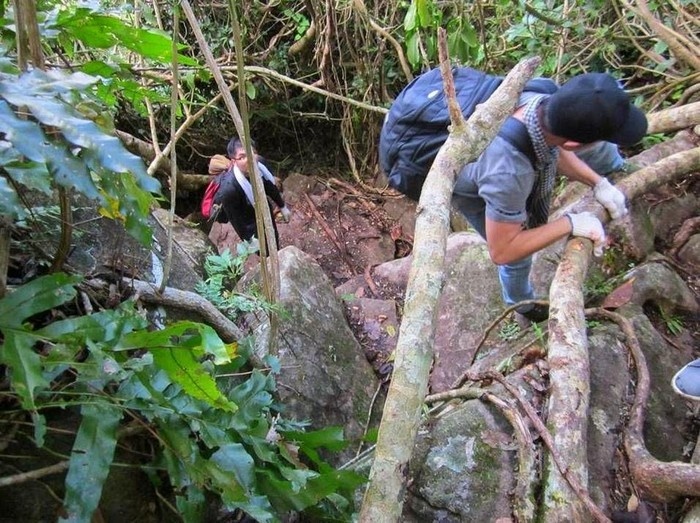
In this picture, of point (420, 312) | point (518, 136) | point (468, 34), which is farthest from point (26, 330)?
point (468, 34)

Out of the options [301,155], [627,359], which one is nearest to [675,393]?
[627,359]

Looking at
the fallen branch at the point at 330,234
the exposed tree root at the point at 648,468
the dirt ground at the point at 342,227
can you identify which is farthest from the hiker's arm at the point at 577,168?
the fallen branch at the point at 330,234

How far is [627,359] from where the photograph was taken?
247 centimetres

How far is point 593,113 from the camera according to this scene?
6.89 feet

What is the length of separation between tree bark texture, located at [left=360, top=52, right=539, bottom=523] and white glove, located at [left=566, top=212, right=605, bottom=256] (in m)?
0.63

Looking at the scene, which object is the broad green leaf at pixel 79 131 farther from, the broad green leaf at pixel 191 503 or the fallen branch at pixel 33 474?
the broad green leaf at pixel 191 503

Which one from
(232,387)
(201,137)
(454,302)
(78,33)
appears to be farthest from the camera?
Answer: (201,137)

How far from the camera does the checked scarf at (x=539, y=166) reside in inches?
92.8

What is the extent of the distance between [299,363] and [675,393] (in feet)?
5.80

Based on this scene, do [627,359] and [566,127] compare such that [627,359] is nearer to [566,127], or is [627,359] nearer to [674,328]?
[674,328]

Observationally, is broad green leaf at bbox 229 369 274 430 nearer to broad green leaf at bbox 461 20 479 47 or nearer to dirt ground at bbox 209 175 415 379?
broad green leaf at bbox 461 20 479 47

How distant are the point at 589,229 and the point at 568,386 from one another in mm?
832

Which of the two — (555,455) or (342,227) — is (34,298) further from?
(342,227)

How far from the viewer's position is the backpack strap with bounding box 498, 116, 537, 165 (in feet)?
7.75
